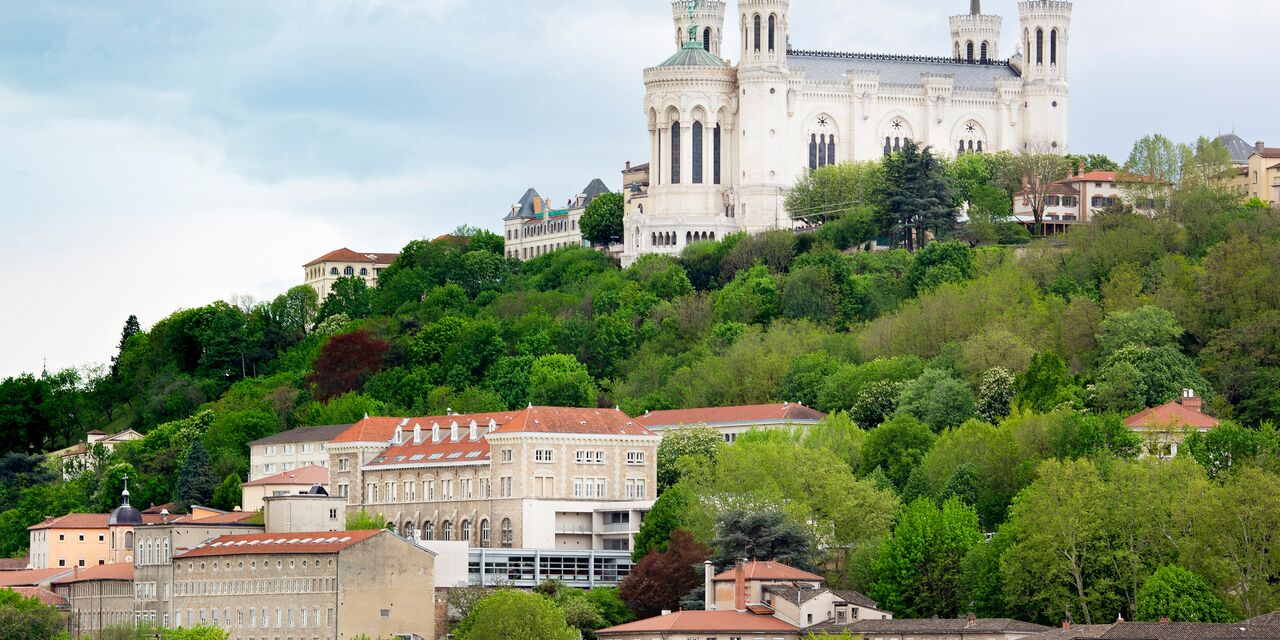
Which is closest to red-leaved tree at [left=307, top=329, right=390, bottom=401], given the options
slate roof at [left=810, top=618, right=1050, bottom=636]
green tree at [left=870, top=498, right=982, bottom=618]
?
green tree at [left=870, top=498, right=982, bottom=618]

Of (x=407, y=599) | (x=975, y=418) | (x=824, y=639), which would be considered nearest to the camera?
(x=824, y=639)

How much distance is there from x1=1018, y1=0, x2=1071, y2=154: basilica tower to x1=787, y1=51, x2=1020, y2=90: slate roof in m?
1.61

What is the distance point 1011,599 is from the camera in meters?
81.4

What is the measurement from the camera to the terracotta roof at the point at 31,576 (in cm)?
10594

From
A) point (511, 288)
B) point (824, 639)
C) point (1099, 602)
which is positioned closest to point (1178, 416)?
point (1099, 602)

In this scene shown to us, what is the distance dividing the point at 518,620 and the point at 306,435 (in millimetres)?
40416

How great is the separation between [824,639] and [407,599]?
18.6 m

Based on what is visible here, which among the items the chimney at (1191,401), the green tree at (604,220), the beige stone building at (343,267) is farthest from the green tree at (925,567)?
the beige stone building at (343,267)

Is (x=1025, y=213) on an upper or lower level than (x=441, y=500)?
upper

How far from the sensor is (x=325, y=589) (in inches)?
3543

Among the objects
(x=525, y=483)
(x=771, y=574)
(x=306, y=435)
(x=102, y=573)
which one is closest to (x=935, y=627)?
(x=771, y=574)

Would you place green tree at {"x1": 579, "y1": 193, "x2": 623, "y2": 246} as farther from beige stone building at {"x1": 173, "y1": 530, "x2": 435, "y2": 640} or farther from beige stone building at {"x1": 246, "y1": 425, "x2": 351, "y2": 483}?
beige stone building at {"x1": 173, "y1": 530, "x2": 435, "y2": 640}

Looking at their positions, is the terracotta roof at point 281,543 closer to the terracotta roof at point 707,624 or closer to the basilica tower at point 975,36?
the terracotta roof at point 707,624

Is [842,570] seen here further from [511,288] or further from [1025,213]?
[511,288]
